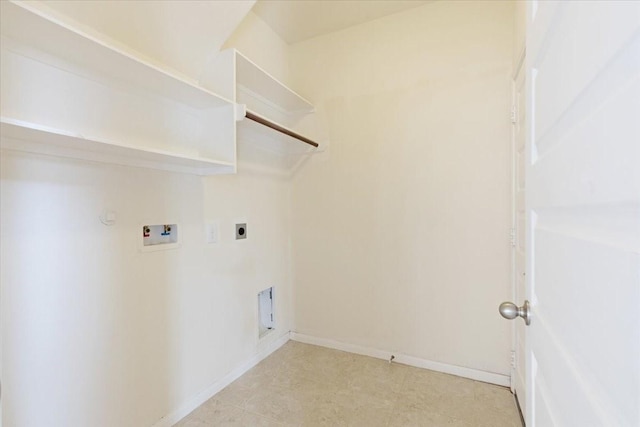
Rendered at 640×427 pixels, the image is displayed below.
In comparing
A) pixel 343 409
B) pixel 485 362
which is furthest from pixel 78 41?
pixel 485 362

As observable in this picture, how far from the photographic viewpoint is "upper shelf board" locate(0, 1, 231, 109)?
985mm

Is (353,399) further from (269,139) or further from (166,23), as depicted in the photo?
(166,23)

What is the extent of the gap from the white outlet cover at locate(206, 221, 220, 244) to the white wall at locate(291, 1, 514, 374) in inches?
36.9

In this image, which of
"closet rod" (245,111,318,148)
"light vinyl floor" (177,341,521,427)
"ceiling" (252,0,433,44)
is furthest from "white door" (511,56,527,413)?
"closet rod" (245,111,318,148)

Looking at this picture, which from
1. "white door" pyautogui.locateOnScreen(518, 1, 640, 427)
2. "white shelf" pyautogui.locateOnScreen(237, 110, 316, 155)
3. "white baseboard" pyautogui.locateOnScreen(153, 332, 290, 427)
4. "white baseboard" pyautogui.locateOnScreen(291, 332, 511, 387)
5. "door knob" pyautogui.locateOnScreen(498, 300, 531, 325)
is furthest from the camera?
"white shelf" pyautogui.locateOnScreen(237, 110, 316, 155)

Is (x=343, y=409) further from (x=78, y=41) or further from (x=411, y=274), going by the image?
(x=78, y=41)

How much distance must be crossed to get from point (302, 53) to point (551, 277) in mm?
2806

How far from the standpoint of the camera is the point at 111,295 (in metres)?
1.48

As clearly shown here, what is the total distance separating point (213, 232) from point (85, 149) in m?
0.90

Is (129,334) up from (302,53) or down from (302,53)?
down

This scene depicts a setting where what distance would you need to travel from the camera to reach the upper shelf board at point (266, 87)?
2.02 meters

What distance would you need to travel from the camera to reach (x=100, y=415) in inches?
56.4

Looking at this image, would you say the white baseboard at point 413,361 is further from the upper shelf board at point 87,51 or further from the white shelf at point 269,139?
the upper shelf board at point 87,51

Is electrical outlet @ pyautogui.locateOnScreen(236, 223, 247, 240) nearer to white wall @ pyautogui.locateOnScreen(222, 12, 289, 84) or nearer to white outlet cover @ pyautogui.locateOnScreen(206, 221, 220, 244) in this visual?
white outlet cover @ pyautogui.locateOnScreen(206, 221, 220, 244)
